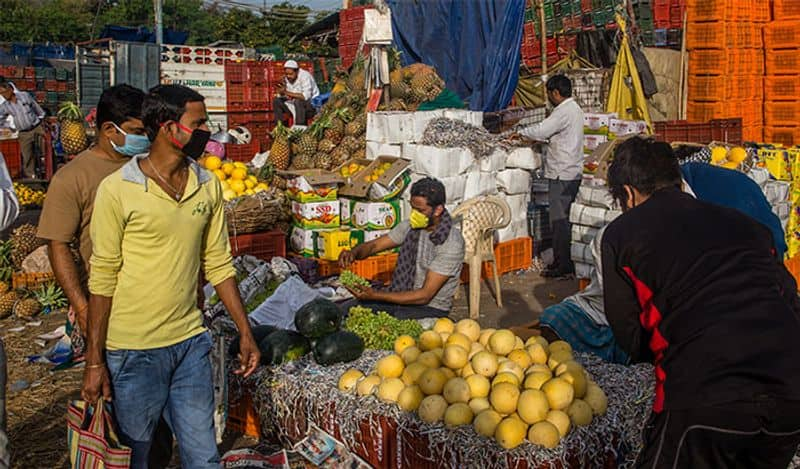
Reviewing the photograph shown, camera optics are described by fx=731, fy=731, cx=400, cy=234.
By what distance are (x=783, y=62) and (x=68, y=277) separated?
46.7ft

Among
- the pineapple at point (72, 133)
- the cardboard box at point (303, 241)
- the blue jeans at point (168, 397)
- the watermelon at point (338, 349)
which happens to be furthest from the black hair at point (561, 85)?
the pineapple at point (72, 133)

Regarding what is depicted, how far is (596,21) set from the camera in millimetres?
17172

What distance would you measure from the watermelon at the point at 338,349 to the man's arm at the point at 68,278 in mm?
1442

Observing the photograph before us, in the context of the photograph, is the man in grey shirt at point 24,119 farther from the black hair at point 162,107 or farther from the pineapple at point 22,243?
the black hair at point 162,107

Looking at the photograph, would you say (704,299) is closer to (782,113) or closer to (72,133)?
(72,133)

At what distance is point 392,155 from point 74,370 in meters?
4.20

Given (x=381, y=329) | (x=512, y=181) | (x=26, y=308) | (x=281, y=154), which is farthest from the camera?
(x=281, y=154)

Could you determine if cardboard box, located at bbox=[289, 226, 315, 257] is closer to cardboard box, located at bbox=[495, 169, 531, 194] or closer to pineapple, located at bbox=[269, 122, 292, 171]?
pineapple, located at bbox=[269, 122, 292, 171]

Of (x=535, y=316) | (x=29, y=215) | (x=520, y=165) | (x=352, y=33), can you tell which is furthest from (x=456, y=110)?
(x=352, y=33)

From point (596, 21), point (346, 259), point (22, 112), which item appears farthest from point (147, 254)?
point (596, 21)

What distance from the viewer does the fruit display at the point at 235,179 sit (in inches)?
321

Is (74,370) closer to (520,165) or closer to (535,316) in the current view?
(535,316)

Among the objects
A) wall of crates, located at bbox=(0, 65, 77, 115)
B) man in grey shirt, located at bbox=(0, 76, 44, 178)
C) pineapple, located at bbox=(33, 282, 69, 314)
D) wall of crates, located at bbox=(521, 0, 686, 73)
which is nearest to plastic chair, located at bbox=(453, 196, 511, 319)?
pineapple, located at bbox=(33, 282, 69, 314)

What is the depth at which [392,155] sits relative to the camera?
855cm
